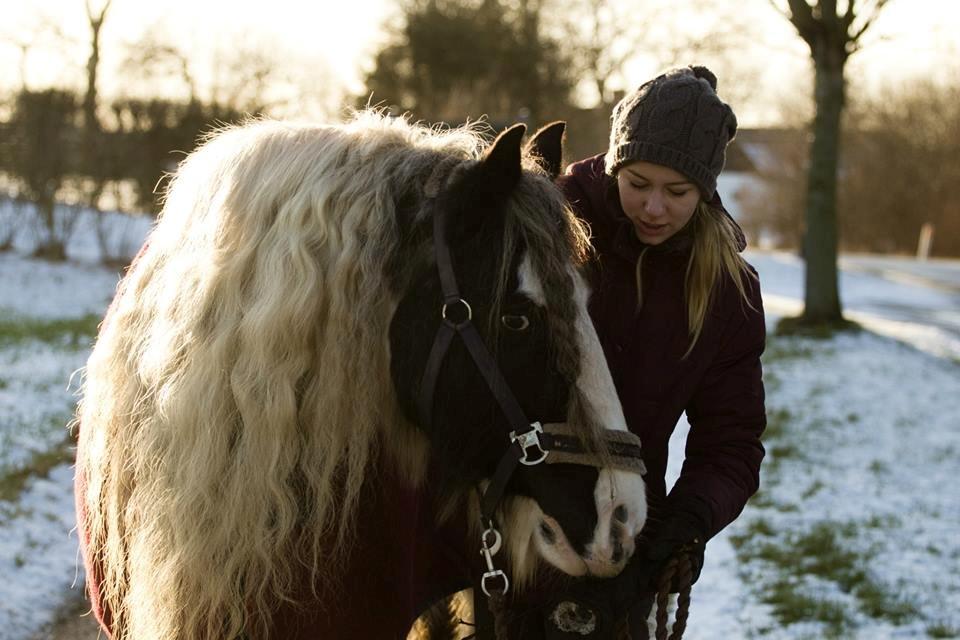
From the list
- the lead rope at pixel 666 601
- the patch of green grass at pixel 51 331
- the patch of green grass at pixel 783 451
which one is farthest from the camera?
the patch of green grass at pixel 51 331

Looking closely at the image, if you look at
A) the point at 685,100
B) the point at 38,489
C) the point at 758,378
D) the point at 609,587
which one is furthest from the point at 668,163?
the point at 38,489

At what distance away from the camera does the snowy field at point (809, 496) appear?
14.9 ft

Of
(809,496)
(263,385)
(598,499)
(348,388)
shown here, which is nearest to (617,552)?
(598,499)

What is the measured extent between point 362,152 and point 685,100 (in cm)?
80

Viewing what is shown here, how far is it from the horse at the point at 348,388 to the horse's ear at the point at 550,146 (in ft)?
0.98

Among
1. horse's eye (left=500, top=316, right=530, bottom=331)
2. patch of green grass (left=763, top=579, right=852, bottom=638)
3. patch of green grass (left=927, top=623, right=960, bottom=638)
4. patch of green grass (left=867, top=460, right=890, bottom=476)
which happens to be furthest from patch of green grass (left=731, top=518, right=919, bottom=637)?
horse's eye (left=500, top=316, right=530, bottom=331)

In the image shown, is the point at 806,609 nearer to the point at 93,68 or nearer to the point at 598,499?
the point at 598,499

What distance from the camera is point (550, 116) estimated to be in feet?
79.8

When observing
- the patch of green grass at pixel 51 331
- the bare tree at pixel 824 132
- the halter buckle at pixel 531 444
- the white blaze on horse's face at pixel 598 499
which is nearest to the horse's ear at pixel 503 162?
the white blaze on horse's face at pixel 598 499

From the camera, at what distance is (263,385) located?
196 centimetres

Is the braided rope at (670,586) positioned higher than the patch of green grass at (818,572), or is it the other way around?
the braided rope at (670,586)

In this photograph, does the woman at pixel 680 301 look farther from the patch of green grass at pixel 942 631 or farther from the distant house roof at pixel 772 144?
the distant house roof at pixel 772 144

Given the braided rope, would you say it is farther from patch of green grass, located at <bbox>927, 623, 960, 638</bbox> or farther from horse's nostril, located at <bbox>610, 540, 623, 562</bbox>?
patch of green grass, located at <bbox>927, 623, 960, 638</bbox>

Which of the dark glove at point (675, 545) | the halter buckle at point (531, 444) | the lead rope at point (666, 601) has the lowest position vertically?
the lead rope at point (666, 601)
